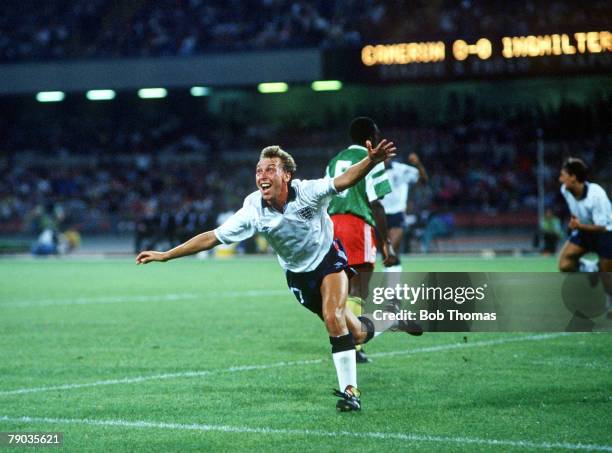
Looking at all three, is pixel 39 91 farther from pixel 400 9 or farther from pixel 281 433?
pixel 281 433

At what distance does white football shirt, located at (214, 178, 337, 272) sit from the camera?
25.7 ft

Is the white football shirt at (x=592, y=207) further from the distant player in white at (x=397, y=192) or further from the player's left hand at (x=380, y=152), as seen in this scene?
the player's left hand at (x=380, y=152)

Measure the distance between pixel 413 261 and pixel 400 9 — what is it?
38.6 feet

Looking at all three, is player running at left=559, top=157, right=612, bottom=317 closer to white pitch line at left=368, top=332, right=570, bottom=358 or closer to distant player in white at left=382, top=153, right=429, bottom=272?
white pitch line at left=368, top=332, right=570, bottom=358

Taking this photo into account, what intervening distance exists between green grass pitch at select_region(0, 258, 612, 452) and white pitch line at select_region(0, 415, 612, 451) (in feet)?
0.04

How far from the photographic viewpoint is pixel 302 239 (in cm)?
806

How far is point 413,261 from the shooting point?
2892 centimetres

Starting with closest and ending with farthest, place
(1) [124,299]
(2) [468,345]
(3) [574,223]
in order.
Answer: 1. (2) [468,345]
2. (3) [574,223]
3. (1) [124,299]

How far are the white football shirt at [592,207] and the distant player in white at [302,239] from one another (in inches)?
211

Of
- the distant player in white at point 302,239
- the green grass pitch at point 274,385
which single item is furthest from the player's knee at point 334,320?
the green grass pitch at point 274,385

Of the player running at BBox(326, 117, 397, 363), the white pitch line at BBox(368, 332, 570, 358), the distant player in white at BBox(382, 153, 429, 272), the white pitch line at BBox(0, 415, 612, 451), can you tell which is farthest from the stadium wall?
the white pitch line at BBox(0, 415, 612, 451)

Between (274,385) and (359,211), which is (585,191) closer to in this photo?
(359,211)
